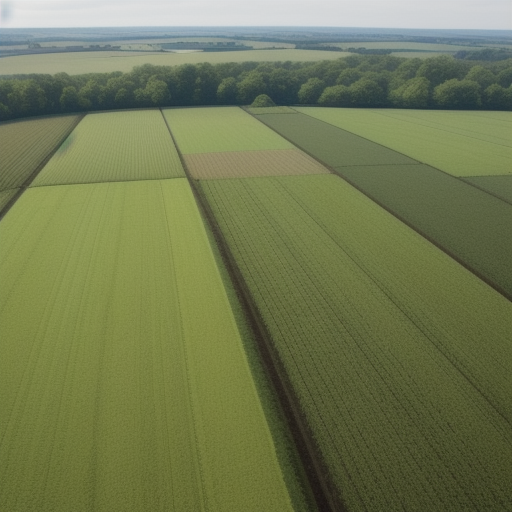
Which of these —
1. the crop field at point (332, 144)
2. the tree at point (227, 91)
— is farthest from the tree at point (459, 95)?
→ the tree at point (227, 91)

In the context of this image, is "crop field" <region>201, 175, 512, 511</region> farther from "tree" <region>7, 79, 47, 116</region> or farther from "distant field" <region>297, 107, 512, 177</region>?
"tree" <region>7, 79, 47, 116</region>

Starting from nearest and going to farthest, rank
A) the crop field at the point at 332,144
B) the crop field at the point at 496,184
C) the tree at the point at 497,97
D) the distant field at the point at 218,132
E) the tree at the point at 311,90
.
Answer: the crop field at the point at 496,184
the crop field at the point at 332,144
the distant field at the point at 218,132
the tree at the point at 497,97
the tree at the point at 311,90

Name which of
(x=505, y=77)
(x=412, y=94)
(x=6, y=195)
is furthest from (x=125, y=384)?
(x=505, y=77)

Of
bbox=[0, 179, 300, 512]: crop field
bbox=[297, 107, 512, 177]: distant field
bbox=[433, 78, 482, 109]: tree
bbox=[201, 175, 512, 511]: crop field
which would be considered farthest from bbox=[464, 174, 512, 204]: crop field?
bbox=[433, 78, 482, 109]: tree

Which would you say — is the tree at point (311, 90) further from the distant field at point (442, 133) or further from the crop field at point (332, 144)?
the crop field at point (332, 144)

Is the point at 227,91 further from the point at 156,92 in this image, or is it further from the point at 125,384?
the point at 125,384

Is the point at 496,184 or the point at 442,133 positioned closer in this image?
the point at 496,184
